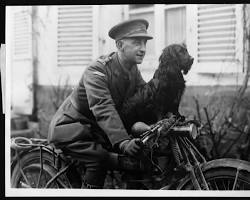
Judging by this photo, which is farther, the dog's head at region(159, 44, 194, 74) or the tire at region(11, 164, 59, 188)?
the tire at region(11, 164, 59, 188)

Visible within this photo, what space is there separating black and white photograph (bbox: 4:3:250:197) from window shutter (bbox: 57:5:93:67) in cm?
1

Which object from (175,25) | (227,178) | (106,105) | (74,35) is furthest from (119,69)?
(227,178)

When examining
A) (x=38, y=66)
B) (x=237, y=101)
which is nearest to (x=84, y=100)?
(x=38, y=66)

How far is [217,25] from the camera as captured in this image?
17.2ft

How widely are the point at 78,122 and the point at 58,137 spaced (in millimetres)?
316

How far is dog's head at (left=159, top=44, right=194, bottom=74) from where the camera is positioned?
205 inches

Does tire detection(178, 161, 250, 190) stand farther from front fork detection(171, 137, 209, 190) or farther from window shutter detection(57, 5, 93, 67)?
window shutter detection(57, 5, 93, 67)

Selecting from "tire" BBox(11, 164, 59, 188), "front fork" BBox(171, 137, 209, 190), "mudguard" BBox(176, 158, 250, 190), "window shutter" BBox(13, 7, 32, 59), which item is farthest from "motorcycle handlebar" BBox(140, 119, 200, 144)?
"window shutter" BBox(13, 7, 32, 59)

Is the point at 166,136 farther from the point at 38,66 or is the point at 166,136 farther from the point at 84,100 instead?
the point at 38,66

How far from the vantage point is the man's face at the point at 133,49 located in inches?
208

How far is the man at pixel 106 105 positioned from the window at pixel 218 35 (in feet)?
2.08

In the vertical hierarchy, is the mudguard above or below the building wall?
below

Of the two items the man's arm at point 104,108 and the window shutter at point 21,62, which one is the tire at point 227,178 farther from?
the window shutter at point 21,62

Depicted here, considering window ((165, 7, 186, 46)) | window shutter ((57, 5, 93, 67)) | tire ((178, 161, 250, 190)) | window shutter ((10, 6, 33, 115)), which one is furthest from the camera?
window shutter ((10, 6, 33, 115))
